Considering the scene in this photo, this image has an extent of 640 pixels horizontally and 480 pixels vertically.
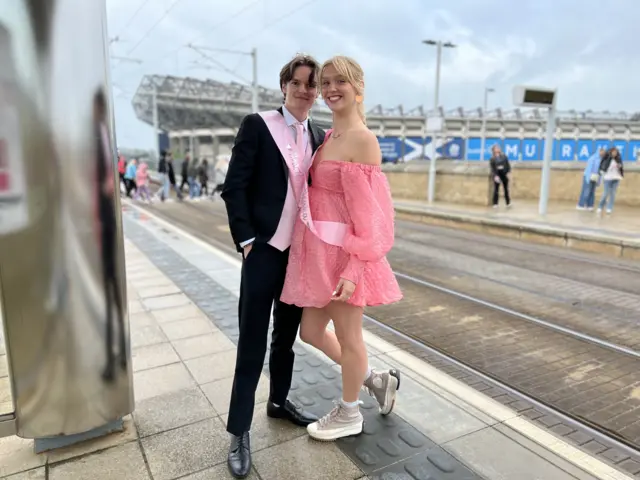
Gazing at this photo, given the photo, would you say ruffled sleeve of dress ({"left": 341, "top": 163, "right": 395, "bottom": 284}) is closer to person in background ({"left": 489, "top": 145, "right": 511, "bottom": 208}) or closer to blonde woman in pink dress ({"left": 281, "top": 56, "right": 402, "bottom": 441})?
blonde woman in pink dress ({"left": 281, "top": 56, "right": 402, "bottom": 441})

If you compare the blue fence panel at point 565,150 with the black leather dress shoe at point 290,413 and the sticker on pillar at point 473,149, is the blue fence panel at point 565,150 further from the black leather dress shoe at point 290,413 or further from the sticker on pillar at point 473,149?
the black leather dress shoe at point 290,413

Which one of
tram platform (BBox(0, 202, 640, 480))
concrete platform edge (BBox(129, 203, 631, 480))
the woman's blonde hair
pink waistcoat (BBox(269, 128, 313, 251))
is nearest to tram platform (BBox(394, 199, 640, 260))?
concrete platform edge (BBox(129, 203, 631, 480))

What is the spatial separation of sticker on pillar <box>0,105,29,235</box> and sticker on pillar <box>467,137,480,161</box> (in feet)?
172

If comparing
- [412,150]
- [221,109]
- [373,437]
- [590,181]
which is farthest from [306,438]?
[221,109]

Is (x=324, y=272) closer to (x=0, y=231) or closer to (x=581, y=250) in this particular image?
(x=0, y=231)

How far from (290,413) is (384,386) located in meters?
0.56

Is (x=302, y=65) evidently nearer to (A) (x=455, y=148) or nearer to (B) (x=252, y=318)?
(B) (x=252, y=318)

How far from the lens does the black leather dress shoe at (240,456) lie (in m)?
2.29

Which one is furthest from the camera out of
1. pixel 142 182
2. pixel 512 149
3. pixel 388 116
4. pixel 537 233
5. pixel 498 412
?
pixel 388 116

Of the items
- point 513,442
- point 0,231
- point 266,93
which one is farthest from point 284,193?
point 266,93

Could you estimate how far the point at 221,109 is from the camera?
64688 millimetres

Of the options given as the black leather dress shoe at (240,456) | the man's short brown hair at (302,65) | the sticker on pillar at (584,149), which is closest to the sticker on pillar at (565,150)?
the sticker on pillar at (584,149)

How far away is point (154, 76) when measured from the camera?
211 ft

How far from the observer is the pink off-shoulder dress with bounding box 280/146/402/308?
2.21 meters
